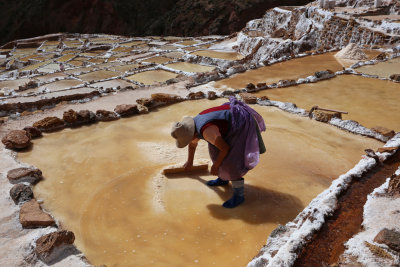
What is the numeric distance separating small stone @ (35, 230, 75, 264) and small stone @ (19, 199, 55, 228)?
0.32m

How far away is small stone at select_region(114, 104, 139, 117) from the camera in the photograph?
6000 mm

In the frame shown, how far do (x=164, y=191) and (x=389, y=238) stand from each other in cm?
221

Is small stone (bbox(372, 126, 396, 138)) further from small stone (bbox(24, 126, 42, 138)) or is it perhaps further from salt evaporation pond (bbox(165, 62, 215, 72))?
salt evaporation pond (bbox(165, 62, 215, 72))

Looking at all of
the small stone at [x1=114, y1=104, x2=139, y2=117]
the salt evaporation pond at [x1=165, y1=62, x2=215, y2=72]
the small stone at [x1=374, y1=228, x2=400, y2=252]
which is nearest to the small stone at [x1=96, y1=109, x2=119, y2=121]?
the small stone at [x1=114, y1=104, x2=139, y2=117]

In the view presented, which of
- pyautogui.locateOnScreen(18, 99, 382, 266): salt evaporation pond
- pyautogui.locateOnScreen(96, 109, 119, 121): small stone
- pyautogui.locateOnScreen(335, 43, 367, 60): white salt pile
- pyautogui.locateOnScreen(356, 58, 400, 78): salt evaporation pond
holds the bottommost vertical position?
pyautogui.locateOnScreen(18, 99, 382, 266): salt evaporation pond

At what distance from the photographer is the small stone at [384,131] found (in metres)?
4.94

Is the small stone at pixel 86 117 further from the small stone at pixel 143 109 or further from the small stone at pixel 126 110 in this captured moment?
the small stone at pixel 143 109

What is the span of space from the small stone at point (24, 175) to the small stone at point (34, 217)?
0.64m

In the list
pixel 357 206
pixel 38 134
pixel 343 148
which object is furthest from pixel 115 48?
pixel 357 206

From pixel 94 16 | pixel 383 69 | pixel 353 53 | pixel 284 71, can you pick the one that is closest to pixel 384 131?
pixel 383 69

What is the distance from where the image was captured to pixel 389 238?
8.39ft

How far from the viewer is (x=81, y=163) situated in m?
4.54

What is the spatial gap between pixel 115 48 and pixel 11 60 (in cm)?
Answer: 644

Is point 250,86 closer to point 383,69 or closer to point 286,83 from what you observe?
point 286,83
